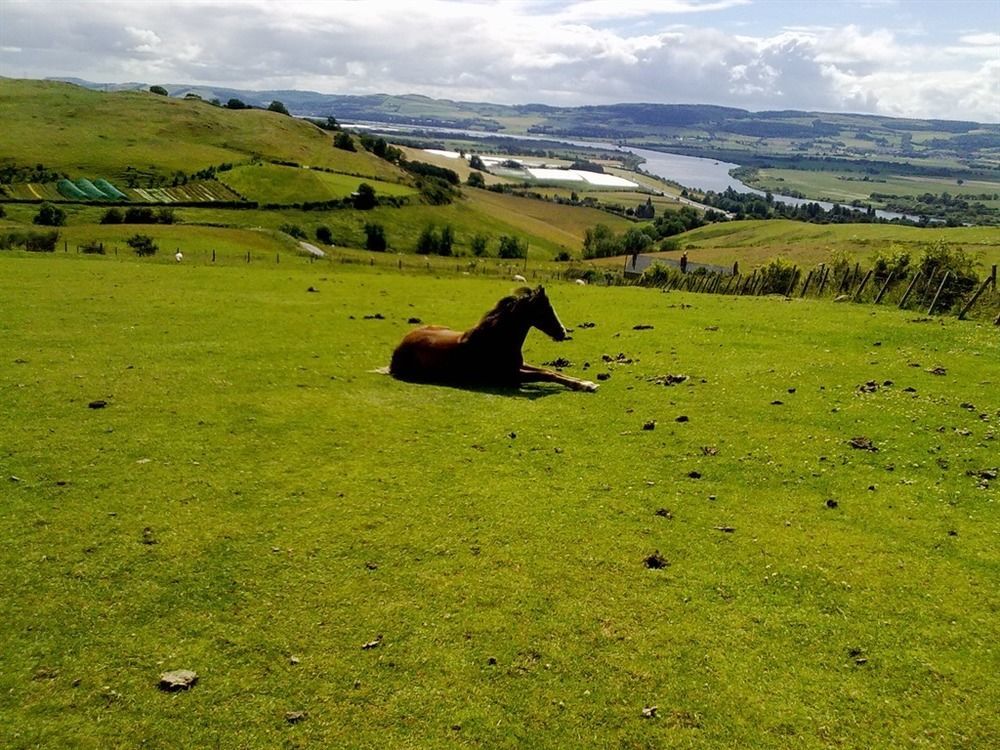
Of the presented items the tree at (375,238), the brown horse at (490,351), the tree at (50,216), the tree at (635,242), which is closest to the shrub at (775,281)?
the brown horse at (490,351)

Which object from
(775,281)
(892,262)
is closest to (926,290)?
(892,262)

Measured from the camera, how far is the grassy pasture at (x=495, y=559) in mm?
6320

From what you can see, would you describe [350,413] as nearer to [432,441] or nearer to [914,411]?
[432,441]

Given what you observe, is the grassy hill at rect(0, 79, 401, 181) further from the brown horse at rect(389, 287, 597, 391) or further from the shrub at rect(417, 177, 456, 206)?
the brown horse at rect(389, 287, 597, 391)

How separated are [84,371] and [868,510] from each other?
16.6 metres

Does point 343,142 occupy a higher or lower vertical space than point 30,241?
higher

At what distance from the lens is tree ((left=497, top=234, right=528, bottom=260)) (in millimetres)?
121188

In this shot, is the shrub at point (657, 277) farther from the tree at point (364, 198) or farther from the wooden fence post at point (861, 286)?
the tree at point (364, 198)

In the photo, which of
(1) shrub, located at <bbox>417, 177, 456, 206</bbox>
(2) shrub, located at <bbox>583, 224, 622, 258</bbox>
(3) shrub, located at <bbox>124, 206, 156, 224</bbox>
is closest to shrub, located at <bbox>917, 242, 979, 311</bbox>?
(3) shrub, located at <bbox>124, 206, 156, 224</bbox>

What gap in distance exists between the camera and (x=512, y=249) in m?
122

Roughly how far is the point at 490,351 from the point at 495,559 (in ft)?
27.4

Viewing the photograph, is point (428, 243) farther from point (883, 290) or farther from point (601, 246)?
point (883, 290)

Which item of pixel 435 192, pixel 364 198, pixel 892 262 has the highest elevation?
pixel 435 192

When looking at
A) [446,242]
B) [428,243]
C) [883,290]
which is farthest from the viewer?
[446,242]
